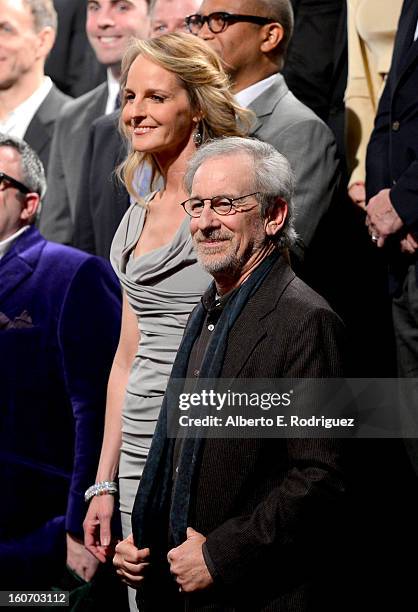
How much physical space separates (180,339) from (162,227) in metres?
0.31

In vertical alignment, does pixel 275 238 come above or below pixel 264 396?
above

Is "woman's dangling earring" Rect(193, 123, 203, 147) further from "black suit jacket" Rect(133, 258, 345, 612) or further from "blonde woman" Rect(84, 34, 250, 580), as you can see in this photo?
"black suit jacket" Rect(133, 258, 345, 612)

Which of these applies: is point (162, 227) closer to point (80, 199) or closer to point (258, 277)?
point (258, 277)

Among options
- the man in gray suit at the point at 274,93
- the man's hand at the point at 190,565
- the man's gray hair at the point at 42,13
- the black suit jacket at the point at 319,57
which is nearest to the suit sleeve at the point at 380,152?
the man in gray suit at the point at 274,93

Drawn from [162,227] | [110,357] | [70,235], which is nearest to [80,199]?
[70,235]

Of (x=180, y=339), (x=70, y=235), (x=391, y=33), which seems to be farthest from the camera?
(x=70, y=235)

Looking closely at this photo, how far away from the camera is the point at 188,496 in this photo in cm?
234

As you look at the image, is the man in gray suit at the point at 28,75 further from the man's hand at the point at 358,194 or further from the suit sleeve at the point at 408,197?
the suit sleeve at the point at 408,197

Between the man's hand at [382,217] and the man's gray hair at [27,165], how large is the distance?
1.06 meters

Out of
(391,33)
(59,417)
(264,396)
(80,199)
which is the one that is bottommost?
(59,417)

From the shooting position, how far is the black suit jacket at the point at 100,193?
374 centimetres

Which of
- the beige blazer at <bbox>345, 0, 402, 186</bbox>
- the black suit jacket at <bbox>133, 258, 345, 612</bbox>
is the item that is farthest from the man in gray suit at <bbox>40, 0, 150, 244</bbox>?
the black suit jacket at <bbox>133, 258, 345, 612</bbox>

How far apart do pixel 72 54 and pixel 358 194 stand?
5.42 ft

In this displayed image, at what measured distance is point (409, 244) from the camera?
3.02 metres
